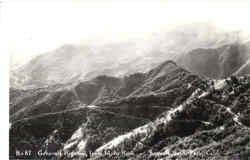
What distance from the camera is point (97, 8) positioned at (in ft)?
52.7

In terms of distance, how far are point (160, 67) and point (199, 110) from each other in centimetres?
307

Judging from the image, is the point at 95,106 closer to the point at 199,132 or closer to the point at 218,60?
the point at 199,132

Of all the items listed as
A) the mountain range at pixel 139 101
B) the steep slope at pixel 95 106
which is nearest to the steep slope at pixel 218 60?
the mountain range at pixel 139 101

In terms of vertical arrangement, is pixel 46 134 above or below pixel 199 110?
below

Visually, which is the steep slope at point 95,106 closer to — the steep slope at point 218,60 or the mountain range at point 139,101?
the mountain range at point 139,101

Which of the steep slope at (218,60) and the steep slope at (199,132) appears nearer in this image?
the steep slope at (199,132)

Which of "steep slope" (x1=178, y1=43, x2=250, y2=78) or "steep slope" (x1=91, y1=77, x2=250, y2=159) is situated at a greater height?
"steep slope" (x1=178, y1=43, x2=250, y2=78)

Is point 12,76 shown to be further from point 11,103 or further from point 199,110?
point 199,110

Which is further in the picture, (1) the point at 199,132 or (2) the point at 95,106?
(2) the point at 95,106

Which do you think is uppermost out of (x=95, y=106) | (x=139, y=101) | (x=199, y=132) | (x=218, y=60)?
(x=218, y=60)

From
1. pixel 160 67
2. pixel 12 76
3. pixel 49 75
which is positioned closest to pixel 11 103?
pixel 12 76

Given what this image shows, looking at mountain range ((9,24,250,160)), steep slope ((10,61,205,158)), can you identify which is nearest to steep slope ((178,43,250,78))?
mountain range ((9,24,250,160))

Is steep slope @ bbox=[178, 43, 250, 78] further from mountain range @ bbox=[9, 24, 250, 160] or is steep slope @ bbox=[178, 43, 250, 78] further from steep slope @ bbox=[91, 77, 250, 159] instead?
steep slope @ bbox=[91, 77, 250, 159]

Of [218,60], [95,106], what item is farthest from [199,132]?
[95,106]
